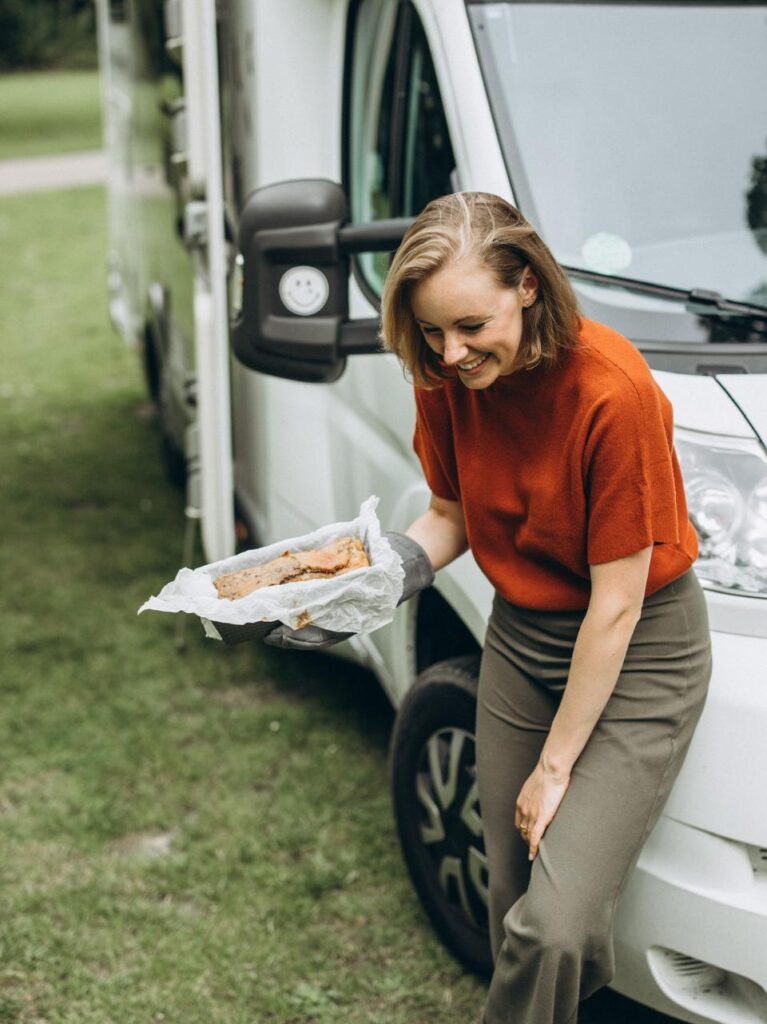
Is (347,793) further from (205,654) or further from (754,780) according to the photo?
(754,780)

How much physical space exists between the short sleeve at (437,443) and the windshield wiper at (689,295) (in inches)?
22.5

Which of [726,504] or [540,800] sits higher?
[726,504]

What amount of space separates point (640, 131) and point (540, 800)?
159 centimetres

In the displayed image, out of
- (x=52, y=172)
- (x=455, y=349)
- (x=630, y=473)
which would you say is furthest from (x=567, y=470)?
(x=52, y=172)

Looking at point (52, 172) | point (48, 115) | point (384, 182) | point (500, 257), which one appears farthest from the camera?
point (48, 115)

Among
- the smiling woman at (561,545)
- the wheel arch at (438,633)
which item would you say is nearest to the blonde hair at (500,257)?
the smiling woman at (561,545)

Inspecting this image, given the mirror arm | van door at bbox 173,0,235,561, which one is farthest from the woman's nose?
van door at bbox 173,0,235,561

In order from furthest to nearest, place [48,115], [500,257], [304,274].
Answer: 1. [48,115]
2. [304,274]
3. [500,257]

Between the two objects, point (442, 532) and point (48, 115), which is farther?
point (48, 115)

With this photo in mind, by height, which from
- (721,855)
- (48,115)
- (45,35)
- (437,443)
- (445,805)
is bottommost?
(48,115)

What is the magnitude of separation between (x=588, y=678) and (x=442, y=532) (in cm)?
51

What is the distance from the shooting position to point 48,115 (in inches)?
1089

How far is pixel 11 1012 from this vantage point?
307cm

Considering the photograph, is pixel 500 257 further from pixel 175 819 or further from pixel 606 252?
pixel 175 819
